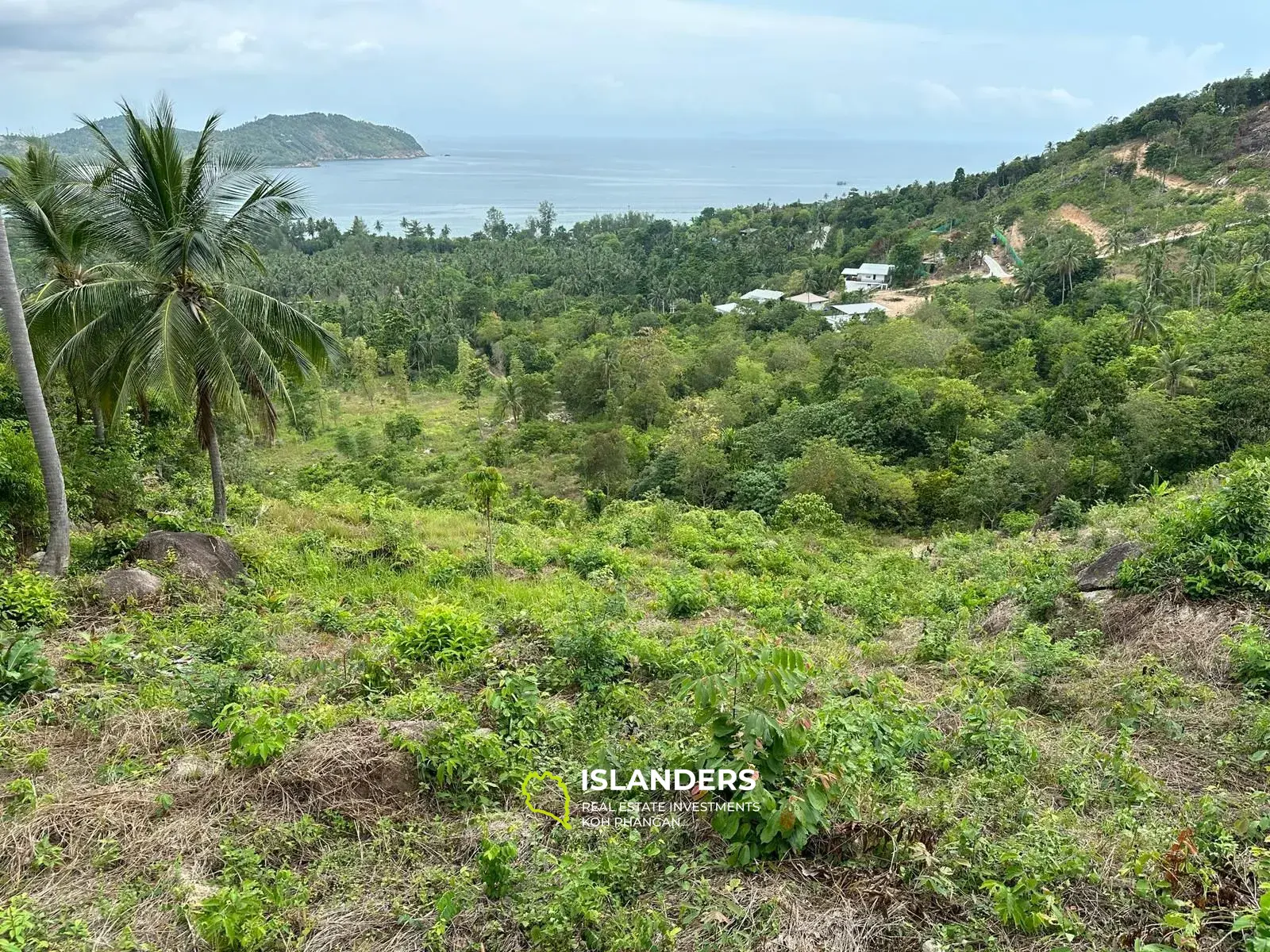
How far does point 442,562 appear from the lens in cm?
894

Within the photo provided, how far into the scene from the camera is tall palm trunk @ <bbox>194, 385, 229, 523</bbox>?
8.41 meters

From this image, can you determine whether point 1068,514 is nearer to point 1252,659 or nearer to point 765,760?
point 1252,659

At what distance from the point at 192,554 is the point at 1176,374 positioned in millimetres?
19476

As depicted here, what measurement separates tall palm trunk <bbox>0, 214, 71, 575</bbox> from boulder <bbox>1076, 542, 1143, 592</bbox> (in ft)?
29.8

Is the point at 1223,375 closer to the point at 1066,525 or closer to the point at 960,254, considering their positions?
the point at 1066,525

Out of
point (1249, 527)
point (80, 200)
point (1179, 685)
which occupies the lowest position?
point (1179, 685)

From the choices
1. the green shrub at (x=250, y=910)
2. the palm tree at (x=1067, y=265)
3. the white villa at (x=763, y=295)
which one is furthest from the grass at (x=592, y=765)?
the white villa at (x=763, y=295)

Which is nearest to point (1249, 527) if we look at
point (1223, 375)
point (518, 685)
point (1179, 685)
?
point (1179, 685)

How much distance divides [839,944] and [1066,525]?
1007 centimetres

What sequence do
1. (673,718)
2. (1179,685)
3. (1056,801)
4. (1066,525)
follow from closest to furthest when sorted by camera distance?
(1056,801) < (673,718) < (1179,685) < (1066,525)

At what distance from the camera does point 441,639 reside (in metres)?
5.46

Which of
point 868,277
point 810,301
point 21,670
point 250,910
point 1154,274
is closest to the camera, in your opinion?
point 250,910

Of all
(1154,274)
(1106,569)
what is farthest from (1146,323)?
(1106,569)

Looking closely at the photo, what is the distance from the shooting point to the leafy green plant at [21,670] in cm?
441
